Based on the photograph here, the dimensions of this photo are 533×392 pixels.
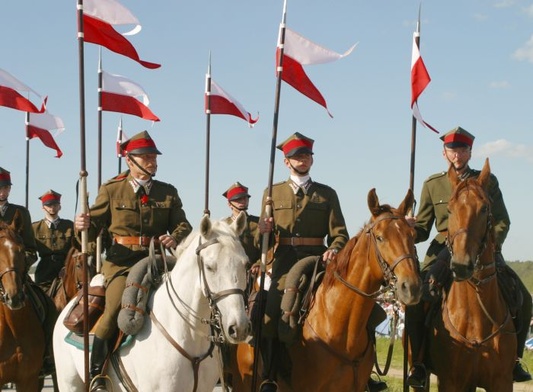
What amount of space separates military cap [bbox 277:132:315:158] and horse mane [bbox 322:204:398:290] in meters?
1.51

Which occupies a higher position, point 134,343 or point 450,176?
point 450,176

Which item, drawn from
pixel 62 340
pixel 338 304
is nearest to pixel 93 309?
pixel 62 340

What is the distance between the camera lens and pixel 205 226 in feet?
24.1

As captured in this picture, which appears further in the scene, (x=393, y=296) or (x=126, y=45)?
(x=126, y=45)

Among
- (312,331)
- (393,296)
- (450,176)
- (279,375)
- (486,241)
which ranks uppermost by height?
(450,176)

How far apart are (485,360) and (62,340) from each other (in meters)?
4.64

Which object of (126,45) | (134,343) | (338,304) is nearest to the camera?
(134,343)

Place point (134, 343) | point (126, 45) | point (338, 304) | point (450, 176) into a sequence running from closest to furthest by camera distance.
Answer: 1. point (134, 343)
2. point (338, 304)
3. point (450, 176)
4. point (126, 45)

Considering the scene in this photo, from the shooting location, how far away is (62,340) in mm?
9242

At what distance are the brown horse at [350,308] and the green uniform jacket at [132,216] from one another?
172cm

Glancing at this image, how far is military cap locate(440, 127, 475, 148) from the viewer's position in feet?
32.1

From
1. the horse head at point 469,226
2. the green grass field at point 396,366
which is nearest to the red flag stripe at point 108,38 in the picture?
the horse head at point 469,226

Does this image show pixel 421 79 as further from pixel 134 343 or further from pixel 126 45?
pixel 134 343

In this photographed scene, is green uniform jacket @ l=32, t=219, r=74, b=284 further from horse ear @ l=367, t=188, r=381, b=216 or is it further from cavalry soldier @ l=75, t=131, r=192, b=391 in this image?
horse ear @ l=367, t=188, r=381, b=216
